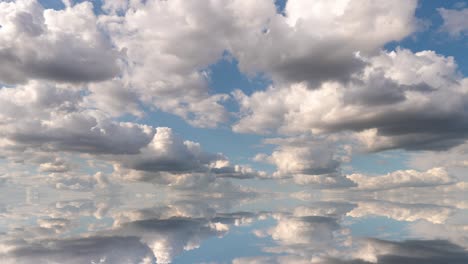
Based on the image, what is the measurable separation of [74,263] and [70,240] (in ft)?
182

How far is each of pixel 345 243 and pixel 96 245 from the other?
91735 millimetres

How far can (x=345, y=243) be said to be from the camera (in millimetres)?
132625

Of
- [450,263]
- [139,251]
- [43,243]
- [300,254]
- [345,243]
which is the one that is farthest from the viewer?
[43,243]

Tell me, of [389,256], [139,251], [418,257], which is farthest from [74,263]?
[418,257]

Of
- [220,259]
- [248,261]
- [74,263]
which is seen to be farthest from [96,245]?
[248,261]

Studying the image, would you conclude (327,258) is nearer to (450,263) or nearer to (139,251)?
(450,263)

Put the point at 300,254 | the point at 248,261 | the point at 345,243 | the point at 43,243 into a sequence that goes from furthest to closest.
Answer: the point at 43,243, the point at 345,243, the point at 300,254, the point at 248,261

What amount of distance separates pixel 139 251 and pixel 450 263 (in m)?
92.9

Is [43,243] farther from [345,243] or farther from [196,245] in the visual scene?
[345,243]

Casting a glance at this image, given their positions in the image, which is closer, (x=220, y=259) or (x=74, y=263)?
(x=74, y=263)

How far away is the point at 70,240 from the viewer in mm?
151125

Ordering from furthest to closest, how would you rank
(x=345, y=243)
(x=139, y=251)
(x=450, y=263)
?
(x=345, y=243) < (x=139, y=251) < (x=450, y=263)

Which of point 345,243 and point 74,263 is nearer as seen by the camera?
point 74,263

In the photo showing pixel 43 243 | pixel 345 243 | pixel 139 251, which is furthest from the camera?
pixel 43 243
